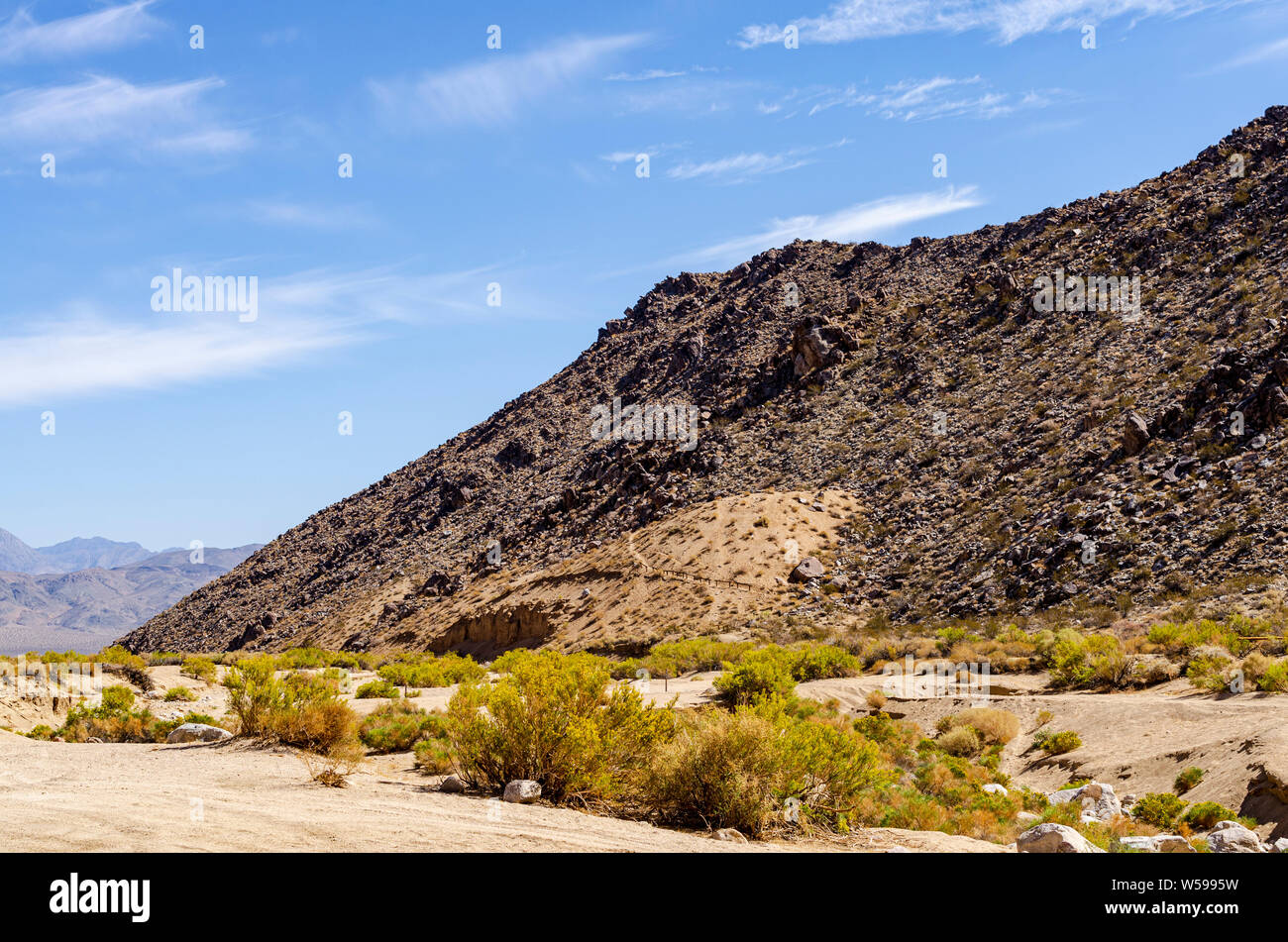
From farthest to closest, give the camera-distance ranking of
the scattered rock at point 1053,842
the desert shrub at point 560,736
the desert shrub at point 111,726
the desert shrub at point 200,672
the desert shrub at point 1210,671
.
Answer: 1. the desert shrub at point 200,672
2. the desert shrub at point 1210,671
3. the desert shrub at point 111,726
4. the desert shrub at point 560,736
5. the scattered rock at point 1053,842

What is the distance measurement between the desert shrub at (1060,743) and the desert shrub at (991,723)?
0.91 metres

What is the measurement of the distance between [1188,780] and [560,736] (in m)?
9.80

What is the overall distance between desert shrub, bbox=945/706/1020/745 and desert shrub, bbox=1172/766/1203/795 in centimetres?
449

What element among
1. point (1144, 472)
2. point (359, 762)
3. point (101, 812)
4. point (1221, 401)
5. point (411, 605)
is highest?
point (1221, 401)

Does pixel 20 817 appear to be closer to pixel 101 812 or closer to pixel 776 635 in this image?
Result: pixel 101 812

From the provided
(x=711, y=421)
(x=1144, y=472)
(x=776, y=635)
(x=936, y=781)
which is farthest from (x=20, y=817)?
(x=711, y=421)

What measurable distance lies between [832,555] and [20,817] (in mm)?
36562

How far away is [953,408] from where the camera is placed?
48125 mm

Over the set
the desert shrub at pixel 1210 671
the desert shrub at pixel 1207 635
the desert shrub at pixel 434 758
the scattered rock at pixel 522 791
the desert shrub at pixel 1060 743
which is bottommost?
the desert shrub at pixel 1060 743

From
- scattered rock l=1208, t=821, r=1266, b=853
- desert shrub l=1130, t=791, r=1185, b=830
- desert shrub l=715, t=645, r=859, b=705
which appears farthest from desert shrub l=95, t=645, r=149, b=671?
scattered rock l=1208, t=821, r=1266, b=853

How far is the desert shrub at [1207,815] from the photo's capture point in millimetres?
11828

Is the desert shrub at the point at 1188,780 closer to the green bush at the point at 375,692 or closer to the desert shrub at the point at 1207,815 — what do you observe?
the desert shrub at the point at 1207,815

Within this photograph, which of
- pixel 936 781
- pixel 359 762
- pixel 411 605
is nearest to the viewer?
pixel 359 762

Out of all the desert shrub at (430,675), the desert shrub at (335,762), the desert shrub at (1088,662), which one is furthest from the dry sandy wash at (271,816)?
the desert shrub at (430,675)
